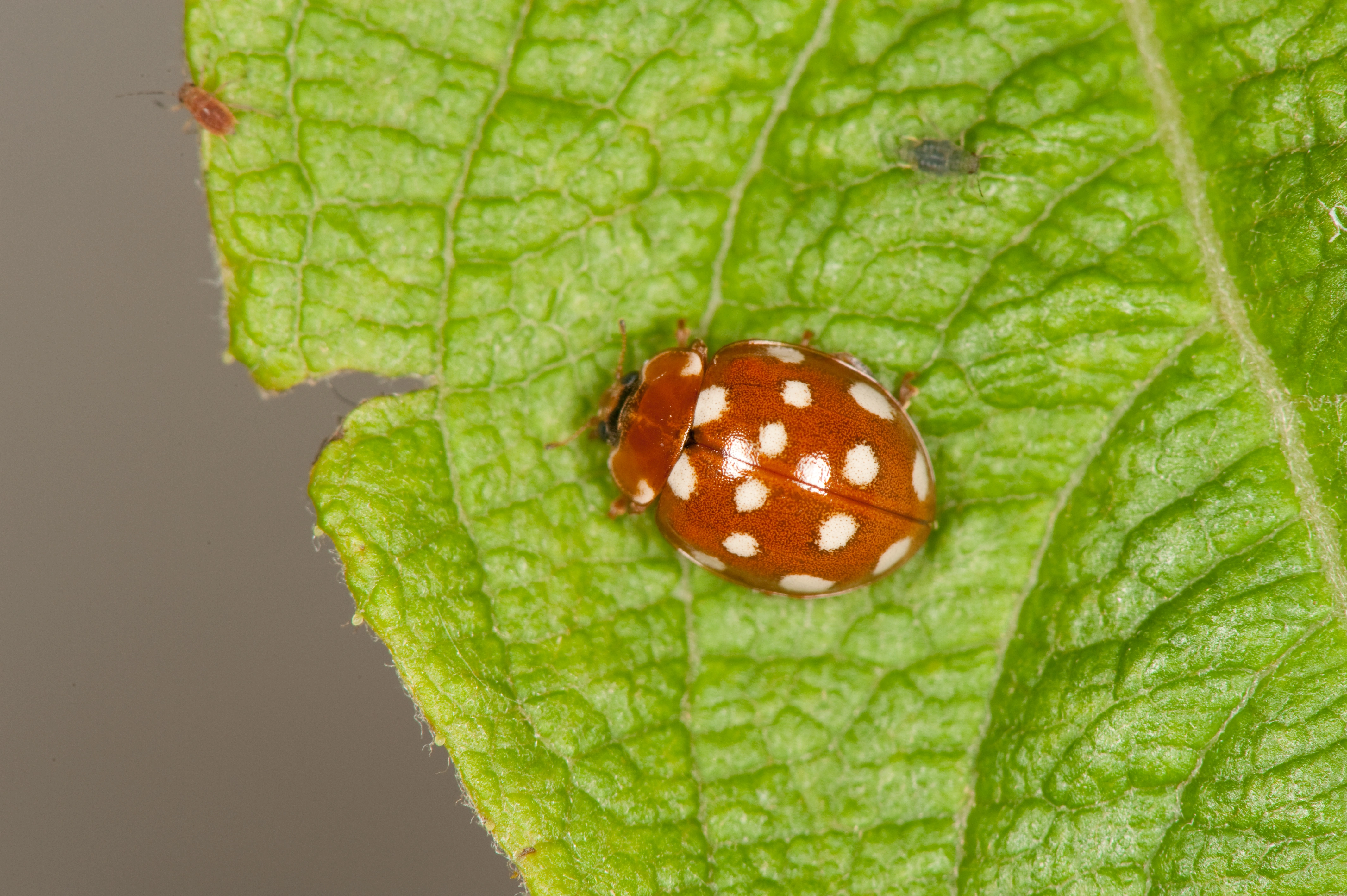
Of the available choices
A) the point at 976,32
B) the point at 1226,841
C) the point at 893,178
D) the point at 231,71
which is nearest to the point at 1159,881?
the point at 1226,841

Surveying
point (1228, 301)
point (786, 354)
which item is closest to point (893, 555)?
point (786, 354)

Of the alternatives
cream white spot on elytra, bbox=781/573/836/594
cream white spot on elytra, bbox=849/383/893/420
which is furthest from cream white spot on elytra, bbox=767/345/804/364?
cream white spot on elytra, bbox=781/573/836/594

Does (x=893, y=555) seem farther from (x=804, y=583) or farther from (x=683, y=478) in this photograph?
(x=683, y=478)

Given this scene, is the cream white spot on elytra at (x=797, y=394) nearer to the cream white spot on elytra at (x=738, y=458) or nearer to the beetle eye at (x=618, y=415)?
the cream white spot on elytra at (x=738, y=458)

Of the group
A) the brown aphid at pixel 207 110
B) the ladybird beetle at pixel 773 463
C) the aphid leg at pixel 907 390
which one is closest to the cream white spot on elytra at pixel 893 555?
the ladybird beetle at pixel 773 463

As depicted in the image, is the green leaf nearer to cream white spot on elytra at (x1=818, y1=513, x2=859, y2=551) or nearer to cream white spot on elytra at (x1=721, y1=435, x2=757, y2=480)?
cream white spot on elytra at (x1=818, y1=513, x2=859, y2=551)

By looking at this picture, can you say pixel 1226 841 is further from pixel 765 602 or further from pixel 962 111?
pixel 962 111
